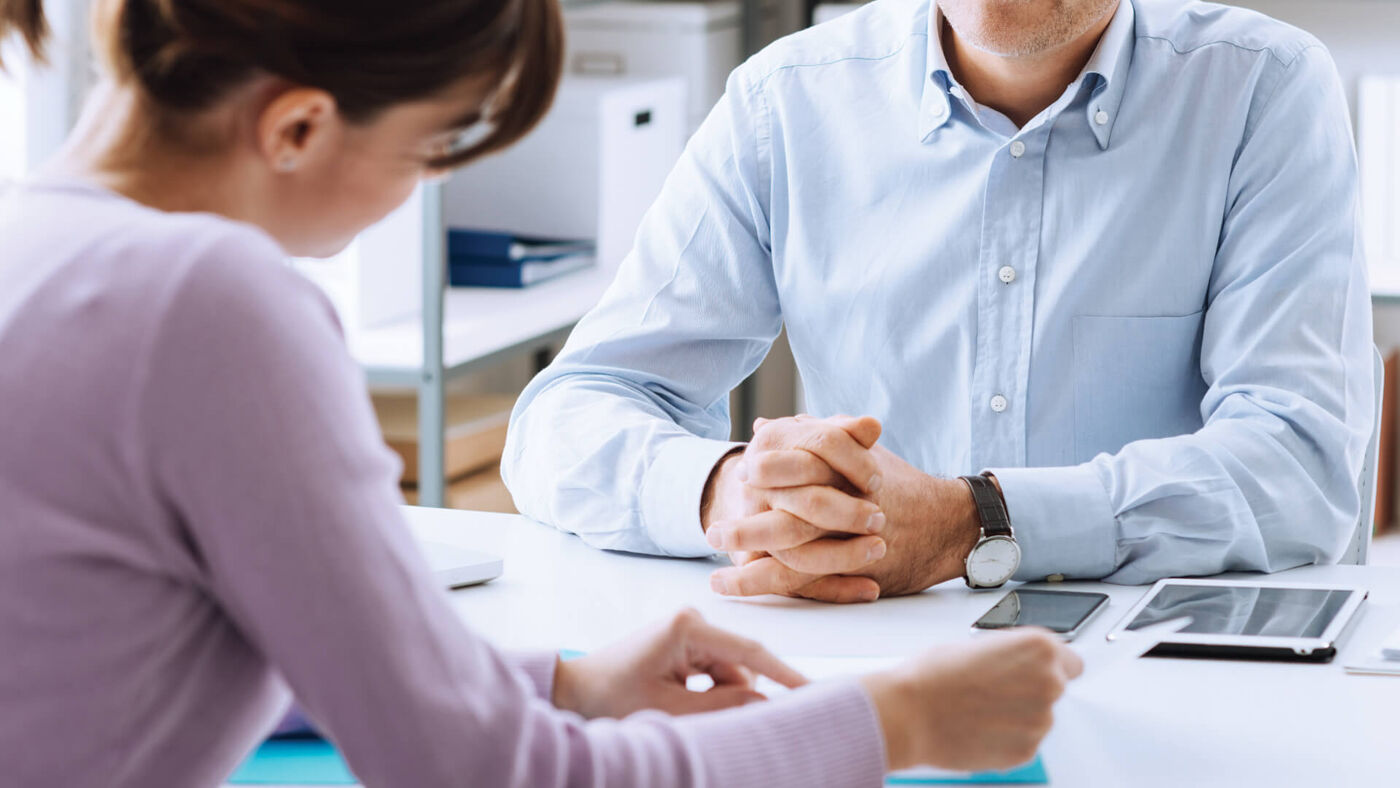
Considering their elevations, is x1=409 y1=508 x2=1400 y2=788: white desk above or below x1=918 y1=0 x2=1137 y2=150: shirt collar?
below

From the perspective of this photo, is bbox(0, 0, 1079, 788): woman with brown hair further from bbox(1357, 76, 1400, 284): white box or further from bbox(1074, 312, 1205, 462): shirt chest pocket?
bbox(1357, 76, 1400, 284): white box

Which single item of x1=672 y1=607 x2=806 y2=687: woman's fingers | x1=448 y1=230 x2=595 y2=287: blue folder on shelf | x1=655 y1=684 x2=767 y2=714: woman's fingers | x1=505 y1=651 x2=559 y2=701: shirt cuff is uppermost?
x1=672 y1=607 x2=806 y2=687: woman's fingers

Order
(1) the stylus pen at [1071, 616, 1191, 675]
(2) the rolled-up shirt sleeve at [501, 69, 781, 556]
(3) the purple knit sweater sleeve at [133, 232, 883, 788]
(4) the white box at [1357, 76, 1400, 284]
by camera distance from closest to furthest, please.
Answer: (3) the purple knit sweater sleeve at [133, 232, 883, 788], (1) the stylus pen at [1071, 616, 1191, 675], (2) the rolled-up shirt sleeve at [501, 69, 781, 556], (4) the white box at [1357, 76, 1400, 284]

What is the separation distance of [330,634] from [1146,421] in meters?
0.99

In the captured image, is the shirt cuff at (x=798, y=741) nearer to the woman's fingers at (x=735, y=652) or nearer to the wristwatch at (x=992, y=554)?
the woman's fingers at (x=735, y=652)

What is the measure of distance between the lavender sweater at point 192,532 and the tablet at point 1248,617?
475 mm

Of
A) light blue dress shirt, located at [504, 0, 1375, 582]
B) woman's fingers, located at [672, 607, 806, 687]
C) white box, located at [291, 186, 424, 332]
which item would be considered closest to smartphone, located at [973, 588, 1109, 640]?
light blue dress shirt, located at [504, 0, 1375, 582]

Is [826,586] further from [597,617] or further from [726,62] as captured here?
[726,62]

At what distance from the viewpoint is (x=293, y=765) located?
2.61ft

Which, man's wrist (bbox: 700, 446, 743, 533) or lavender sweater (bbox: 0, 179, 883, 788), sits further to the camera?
man's wrist (bbox: 700, 446, 743, 533)

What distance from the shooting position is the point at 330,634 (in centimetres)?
57

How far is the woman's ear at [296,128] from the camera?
2.05 ft

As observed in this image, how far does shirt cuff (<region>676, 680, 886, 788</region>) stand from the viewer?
66cm

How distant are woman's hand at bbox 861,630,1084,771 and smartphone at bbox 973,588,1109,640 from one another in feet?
0.77
